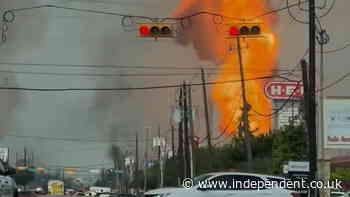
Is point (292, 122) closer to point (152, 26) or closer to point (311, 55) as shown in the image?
point (311, 55)

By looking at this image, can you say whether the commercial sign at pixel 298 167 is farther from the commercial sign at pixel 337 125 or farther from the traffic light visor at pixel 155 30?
the traffic light visor at pixel 155 30

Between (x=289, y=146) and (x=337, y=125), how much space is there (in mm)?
21183

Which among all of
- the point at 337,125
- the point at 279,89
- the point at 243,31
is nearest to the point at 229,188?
the point at 243,31

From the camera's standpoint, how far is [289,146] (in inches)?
2025

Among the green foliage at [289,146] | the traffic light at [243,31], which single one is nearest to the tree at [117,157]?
the green foliage at [289,146]

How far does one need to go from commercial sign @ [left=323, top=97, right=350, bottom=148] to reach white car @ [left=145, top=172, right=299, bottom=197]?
373 inches

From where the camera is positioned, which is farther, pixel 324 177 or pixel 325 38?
pixel 325 38

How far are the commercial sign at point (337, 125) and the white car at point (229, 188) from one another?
947cm

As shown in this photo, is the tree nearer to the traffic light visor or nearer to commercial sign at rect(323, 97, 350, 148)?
commercial sign at rect(323, 97, 350, 148)

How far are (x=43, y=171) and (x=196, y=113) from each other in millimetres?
71034

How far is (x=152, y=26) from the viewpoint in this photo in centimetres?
2123

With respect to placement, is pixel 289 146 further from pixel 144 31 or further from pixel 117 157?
pixel 117 157

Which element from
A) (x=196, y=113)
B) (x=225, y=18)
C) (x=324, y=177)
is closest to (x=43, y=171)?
(x=196, y=113)

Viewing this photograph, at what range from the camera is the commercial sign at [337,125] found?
3036cm
